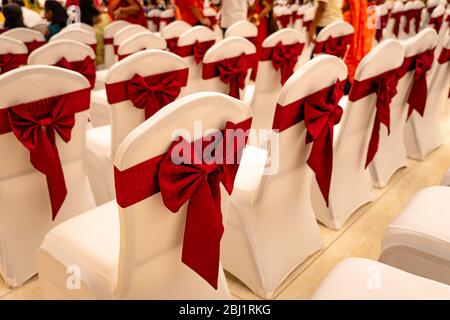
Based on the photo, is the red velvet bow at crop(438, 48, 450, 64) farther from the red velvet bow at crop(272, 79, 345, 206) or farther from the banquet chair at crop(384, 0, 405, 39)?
the banquet chair at crop(384, 0, 405, 39)

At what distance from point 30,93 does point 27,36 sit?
95.1 inches

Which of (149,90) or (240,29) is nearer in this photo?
(149,90)

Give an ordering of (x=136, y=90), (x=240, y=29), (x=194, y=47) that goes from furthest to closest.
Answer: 1. (x=240, y=29)
2. (x=194, y=47)
3. (x=136, y=90)

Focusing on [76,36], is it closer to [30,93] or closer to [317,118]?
[30,93]

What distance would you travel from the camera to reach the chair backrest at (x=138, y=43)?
2850 millimetres

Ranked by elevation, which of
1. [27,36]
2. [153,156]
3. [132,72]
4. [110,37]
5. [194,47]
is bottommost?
[110,37]

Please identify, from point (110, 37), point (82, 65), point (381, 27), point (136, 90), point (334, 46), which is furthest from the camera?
point (381, 27)

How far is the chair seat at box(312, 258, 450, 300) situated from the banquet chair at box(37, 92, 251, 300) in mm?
370

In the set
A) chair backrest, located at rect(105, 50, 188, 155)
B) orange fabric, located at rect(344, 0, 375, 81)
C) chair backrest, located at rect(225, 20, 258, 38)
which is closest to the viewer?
chair backrest, located at rect(105, 50, 188, 155)

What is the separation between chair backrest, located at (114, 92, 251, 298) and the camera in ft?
3.30

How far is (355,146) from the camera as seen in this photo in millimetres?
2400

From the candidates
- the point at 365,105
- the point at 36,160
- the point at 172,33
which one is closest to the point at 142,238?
the point at 36,160

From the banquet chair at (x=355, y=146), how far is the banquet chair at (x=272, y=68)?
2.43 ft

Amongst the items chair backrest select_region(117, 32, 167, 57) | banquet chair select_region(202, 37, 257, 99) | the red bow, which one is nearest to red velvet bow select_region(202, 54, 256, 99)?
banquet chair select_region(202, 37, 257, 99)
